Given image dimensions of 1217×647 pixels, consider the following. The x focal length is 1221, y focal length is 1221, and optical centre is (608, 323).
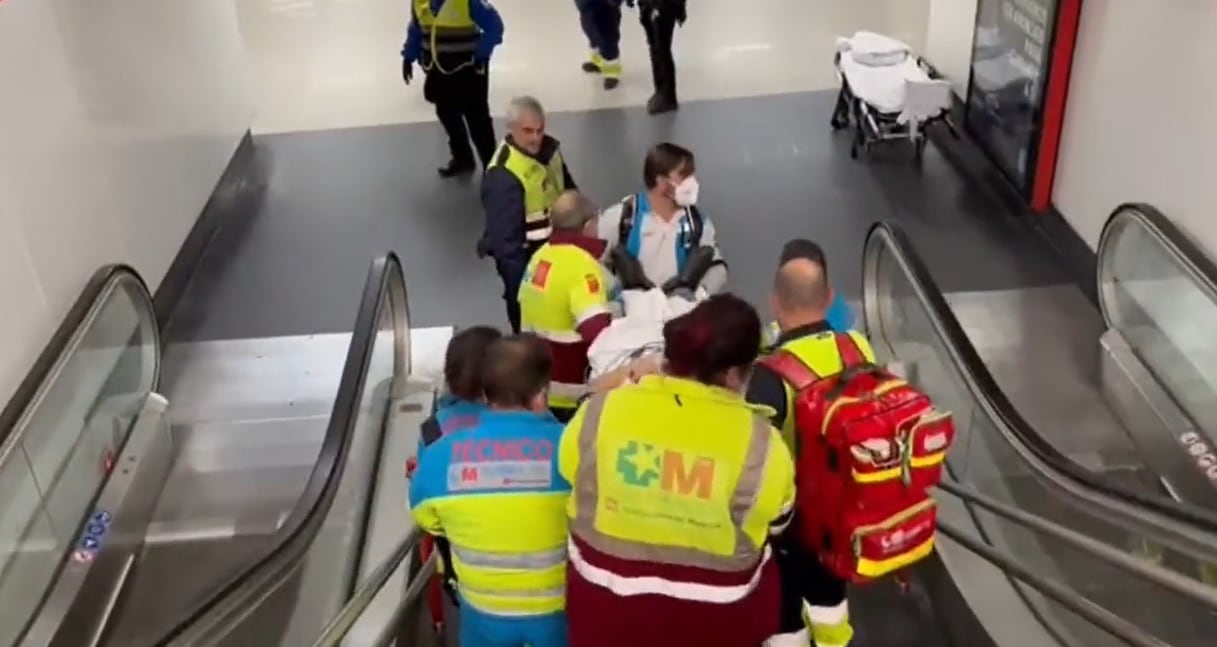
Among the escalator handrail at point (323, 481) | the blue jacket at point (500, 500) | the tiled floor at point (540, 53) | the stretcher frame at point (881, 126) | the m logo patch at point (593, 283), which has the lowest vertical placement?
the tiled floor at point (540, 53)

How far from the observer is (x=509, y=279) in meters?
5.75

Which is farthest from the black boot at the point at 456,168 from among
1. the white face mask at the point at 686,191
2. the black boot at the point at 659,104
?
the white face mask at the point at 686,191

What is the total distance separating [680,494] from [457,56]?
20.0 feet

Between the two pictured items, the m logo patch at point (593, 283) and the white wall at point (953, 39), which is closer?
the m logo patch at point (593, 283)

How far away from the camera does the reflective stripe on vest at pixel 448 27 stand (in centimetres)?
811

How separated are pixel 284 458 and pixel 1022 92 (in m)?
5.00

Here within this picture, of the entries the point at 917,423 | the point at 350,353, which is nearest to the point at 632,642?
the point at 917,423

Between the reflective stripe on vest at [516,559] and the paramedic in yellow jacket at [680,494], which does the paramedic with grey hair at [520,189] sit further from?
the paramedic in yellow jacket at [680,494]

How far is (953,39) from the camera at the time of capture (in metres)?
9.16

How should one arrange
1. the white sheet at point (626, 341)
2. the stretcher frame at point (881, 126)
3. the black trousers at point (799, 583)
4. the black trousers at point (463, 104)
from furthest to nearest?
1. the stretcher frame at point (881, 126)
2. the black trousers at point (463, 104)
3. the white sheet at point (626, 341)
4. the black trousers at point (799, 583)

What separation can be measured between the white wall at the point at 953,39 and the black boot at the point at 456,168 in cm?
367

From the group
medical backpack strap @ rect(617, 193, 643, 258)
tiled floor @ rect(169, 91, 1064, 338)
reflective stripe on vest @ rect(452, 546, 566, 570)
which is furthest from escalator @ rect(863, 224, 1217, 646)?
tiled floor @ rect(169, 91, 1064, 338)

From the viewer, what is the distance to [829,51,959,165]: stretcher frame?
8711 mm

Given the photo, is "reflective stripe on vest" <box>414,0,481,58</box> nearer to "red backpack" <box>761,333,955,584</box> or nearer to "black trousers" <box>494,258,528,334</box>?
"black trousers" <box>494,258,528,334</box>
